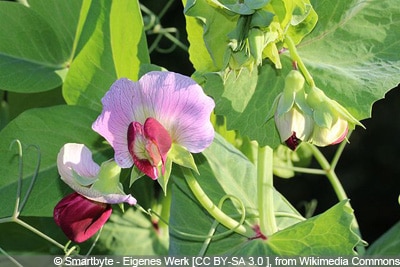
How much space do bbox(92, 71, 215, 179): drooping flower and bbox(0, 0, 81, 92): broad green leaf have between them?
0.75 feet

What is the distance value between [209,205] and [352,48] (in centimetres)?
20

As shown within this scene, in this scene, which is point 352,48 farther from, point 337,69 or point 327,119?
point 327,119

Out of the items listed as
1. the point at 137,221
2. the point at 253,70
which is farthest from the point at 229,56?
the point at 137,221

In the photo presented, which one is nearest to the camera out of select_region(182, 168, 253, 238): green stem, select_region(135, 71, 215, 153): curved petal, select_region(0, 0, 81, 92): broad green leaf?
select_region(135, 71, 215, 153): curved petal

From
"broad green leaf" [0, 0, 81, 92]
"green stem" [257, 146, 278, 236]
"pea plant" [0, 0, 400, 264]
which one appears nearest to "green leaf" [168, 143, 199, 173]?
"pea plant" [0, 0, 400, 264]

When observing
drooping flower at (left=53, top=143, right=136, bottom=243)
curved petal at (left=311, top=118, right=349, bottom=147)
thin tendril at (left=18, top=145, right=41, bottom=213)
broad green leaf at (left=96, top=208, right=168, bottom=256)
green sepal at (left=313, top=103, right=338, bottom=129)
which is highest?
green sepal at (left=313, top=103, right=338, bottom=129)

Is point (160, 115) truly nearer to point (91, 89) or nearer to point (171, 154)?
point (171, 154)

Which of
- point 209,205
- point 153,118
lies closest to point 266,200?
point 209,205

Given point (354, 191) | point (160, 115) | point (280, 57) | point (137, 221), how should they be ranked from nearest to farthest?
point (160, 115) → point (280, 57) → point (137, 221) → point (354, 191)

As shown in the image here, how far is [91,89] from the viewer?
840mm

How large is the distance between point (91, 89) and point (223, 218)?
186 millimetres

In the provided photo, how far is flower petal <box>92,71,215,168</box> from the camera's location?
2.17 ft

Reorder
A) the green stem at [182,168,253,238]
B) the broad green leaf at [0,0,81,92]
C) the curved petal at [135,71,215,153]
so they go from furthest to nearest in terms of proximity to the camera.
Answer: the broad green leaf at [0,0,81,92]
the green stem at [182,168,253,238]
the curved petal at [135,71,215,153]

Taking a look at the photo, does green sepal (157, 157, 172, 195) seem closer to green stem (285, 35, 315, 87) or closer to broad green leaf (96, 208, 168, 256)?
green stem (285, 35, 315, 87)
